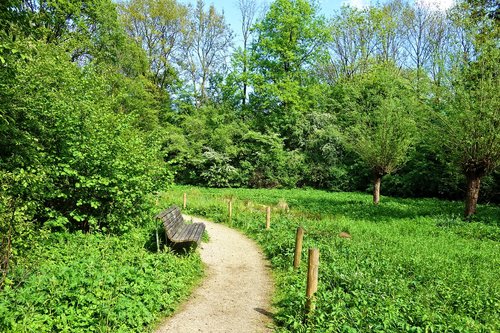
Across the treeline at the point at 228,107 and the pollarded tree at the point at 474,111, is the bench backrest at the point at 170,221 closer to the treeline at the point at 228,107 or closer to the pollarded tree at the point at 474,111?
the treeline at the point at 228,107

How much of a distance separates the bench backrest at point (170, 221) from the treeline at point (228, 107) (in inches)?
29.7

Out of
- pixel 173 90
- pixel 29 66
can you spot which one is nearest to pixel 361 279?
pixel 29 66

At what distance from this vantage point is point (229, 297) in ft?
22.5

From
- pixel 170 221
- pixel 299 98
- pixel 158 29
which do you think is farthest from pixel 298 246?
pixel 158 29

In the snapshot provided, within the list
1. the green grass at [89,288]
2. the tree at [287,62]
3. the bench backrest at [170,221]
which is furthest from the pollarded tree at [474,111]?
the tree at [287,62]

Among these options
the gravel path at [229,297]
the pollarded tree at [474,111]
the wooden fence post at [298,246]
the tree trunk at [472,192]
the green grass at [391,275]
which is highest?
the pollarded tree at [474,111]

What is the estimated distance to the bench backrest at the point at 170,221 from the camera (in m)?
8.45

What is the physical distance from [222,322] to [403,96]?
20860mm

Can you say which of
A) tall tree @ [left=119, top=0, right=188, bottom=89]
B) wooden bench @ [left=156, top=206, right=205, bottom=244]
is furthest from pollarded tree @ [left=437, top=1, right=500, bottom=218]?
tall tree @ [left=119, top=0, right=188, bottom=89]

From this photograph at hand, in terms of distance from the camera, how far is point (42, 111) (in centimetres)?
809

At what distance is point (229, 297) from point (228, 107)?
30155 millimetres

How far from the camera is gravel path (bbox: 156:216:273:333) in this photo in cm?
562

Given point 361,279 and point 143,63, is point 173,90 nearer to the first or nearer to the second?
point 143,63

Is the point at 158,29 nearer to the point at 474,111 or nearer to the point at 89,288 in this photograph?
the point at 474,111
